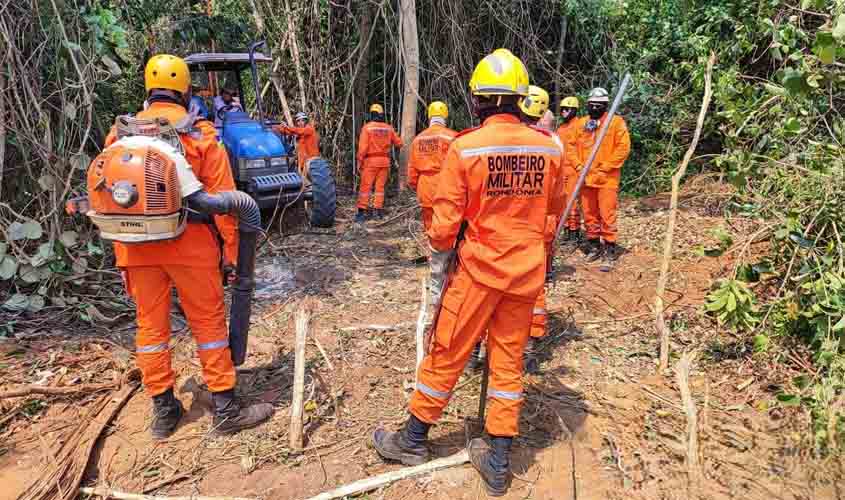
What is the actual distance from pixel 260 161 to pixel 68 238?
2496 mm

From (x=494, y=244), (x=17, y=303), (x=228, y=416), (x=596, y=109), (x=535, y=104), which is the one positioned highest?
(x=535, y=104)

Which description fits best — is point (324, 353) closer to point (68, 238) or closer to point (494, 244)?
point (494, 244)

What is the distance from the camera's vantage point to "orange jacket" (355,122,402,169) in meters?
8.12

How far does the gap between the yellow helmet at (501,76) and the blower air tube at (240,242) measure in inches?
55.1

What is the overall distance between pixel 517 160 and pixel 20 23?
4045mm

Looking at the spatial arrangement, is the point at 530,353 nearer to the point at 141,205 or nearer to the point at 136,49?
the point at 141,205

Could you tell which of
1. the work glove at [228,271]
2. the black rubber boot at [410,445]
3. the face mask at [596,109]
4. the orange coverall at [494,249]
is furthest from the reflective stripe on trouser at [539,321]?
the face mask at [596,109]

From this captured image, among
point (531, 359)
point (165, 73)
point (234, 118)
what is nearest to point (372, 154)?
point (234, 118)

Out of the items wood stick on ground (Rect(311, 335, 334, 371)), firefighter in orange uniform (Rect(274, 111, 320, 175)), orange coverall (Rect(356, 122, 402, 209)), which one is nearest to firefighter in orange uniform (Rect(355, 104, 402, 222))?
orange coverall (Rect(356, 122, 402, 209))

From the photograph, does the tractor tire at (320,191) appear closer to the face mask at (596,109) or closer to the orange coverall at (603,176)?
the orange coverall at (603,176)

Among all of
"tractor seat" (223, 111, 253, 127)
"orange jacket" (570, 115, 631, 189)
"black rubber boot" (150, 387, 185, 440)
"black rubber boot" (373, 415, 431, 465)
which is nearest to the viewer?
"black rubber boot" (373, 415, 431, 465)

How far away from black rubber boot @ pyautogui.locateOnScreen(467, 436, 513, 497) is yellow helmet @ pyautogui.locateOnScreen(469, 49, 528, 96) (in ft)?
5.53

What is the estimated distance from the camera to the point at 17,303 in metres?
4.34

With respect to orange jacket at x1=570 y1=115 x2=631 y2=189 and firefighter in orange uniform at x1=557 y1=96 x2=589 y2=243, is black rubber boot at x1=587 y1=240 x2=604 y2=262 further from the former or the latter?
orange jacket at x1=570 y1=115 x2=631 y2=189
